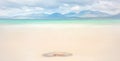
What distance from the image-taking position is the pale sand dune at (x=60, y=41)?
1.73 meters

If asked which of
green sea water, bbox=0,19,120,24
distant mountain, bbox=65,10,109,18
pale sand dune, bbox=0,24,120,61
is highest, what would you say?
distant mountain, bbox=65,10,109,18

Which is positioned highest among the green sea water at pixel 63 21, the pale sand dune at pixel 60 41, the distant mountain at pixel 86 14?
the distant mountain at pixel 86 14

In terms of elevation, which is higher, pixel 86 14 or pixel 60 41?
pixel 86 14

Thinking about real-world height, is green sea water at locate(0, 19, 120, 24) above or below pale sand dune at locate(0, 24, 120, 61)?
above

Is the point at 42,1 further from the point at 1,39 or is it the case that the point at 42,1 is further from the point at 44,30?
the point at 1,39

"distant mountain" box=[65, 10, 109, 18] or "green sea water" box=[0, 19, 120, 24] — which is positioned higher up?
"distant mountain" box=[65, 10, 109, 18]

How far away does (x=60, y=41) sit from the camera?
1.74 meters

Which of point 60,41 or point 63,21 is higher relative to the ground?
point 63,21

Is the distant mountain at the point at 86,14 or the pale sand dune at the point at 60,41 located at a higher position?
the distant mountain at the point at 86,14

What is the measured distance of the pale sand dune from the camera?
5.67 feet

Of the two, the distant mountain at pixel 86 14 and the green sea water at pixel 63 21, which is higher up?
the distant mountain at pixel 86 14

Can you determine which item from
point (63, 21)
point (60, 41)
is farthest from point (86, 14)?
point (60, 41)

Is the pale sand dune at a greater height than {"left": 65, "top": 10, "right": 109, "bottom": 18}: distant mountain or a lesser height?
lesser

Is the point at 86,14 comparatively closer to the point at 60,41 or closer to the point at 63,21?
the point at 63,21
